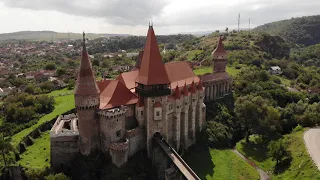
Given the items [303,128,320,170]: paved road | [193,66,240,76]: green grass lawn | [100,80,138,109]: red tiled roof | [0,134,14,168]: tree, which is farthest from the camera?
[193,66,240,76]: green grass lawn

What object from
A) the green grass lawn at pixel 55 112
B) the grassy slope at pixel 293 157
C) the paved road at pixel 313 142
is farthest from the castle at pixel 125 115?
the paved road at pixel 313 142

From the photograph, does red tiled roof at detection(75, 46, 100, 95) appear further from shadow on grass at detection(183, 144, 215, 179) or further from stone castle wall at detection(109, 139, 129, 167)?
shadow on grass at detection(183, 144, 215, 179)

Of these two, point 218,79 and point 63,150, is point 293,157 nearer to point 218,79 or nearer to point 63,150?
point 218,79

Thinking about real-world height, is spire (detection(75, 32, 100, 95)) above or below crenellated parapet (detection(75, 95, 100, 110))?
above

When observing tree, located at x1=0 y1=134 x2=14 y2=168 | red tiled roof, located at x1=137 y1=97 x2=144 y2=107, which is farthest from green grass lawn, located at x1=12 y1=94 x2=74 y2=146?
red tiled roof, located at x1=137 y1=97 x2=144 y2=107

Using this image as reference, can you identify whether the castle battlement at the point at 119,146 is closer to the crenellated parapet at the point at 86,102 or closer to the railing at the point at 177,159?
the railing at the point at 177,159

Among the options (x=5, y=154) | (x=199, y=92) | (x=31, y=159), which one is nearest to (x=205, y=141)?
(x=199, y=92)
